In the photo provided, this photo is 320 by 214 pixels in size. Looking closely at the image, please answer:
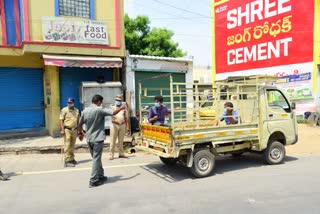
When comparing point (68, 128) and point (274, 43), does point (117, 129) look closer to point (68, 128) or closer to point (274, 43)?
point (68, 128)

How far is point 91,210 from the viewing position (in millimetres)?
4469

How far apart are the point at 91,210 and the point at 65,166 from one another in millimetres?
3128

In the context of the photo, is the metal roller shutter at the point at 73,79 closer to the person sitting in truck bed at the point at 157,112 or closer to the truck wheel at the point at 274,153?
the person sitting in truck bed at the point at 157,112

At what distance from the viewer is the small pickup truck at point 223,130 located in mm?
6020

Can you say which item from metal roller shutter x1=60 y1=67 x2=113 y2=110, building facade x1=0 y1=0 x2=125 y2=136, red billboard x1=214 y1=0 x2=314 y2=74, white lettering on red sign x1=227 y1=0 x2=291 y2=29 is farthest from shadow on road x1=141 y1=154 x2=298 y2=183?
white lettering on red sign x1=227 y1=0 x2=291 y2=29

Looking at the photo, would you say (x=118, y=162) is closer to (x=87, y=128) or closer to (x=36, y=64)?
(x=87, y=128)

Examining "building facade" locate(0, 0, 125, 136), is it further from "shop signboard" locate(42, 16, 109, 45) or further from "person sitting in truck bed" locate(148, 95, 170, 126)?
"person sitting in truck bed" locate(148, 95, 170, 126)

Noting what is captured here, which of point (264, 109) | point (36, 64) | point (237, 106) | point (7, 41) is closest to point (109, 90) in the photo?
point (36, 64)

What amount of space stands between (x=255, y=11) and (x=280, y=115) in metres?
13.3

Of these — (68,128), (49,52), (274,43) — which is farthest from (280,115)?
(274,43)

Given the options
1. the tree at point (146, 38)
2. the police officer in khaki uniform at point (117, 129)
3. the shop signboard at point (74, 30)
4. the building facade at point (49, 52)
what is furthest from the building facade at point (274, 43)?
the police officer in khaki uniform at point (117, 129)

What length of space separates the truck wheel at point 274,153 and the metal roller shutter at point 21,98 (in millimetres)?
8118

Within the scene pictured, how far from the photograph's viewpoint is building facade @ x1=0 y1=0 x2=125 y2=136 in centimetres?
1017

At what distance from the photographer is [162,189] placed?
5.44m
